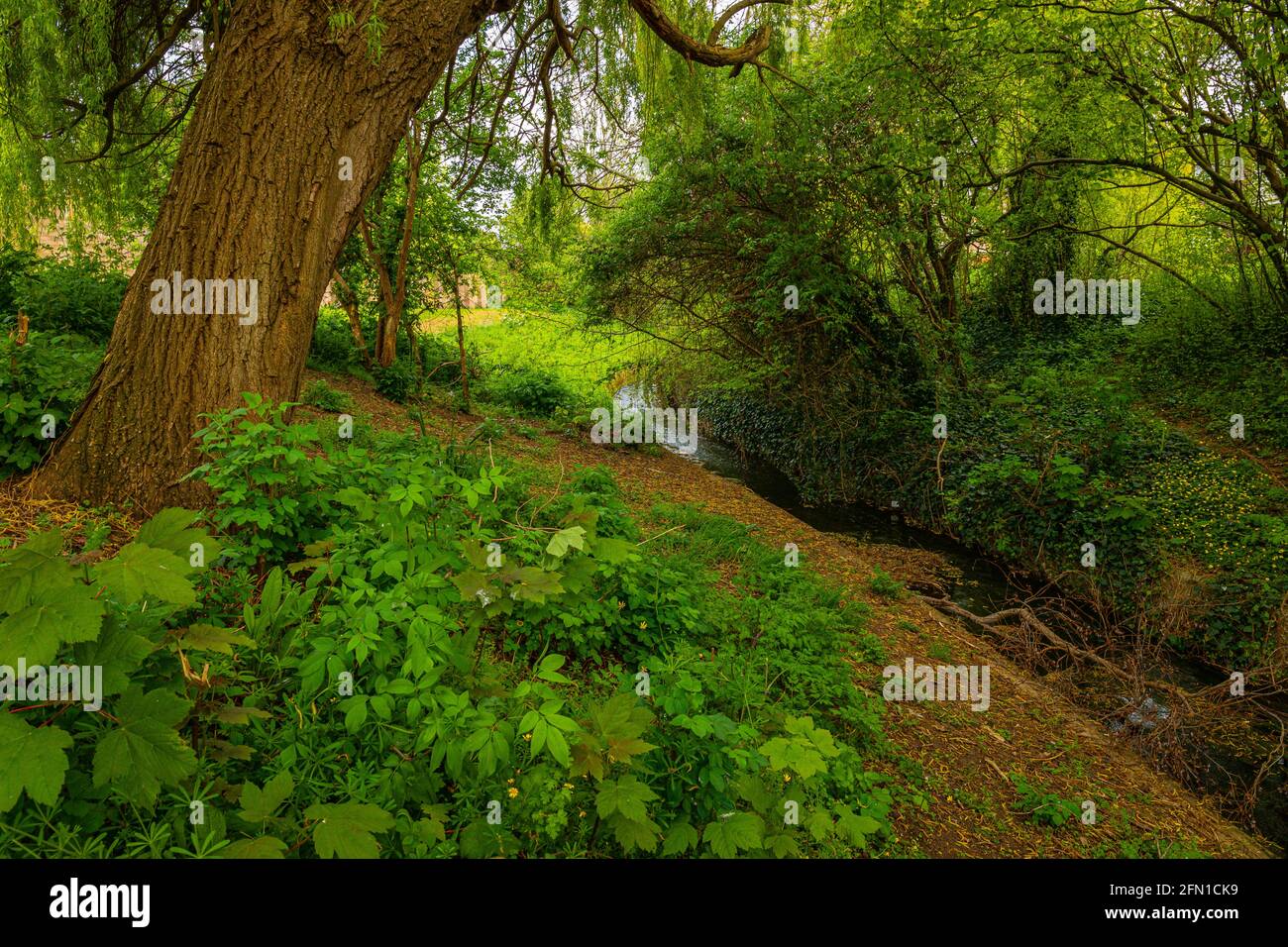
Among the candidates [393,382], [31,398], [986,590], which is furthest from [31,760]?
[393,382]

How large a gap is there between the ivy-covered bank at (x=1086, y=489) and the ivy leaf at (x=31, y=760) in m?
6.74

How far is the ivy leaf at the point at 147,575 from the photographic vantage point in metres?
1.38

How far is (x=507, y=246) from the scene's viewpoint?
33.7 feet

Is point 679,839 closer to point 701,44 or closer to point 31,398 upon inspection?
point 31,398

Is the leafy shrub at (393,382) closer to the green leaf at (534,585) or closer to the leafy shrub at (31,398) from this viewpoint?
the leafy shrub at (31,398)

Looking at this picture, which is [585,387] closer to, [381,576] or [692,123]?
[692,123]

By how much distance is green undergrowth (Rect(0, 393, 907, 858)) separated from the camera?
1333mm

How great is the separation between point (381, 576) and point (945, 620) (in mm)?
5234

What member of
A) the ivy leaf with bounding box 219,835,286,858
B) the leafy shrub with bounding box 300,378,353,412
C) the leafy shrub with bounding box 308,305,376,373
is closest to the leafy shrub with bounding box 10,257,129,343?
the leafy shrub with bounding box 300,378,353,412

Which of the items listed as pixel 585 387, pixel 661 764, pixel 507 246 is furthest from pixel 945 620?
pixel 585 387

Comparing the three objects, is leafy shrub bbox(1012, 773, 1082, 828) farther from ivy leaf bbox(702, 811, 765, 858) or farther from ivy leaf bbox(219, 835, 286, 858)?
ivy leaf bbox(219, 835, 286, 858)

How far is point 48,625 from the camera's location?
123 centimetres

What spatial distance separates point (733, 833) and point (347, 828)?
41.0 inches

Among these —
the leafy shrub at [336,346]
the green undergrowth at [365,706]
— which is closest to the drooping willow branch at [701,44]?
the green undergrowth at [365,706]
